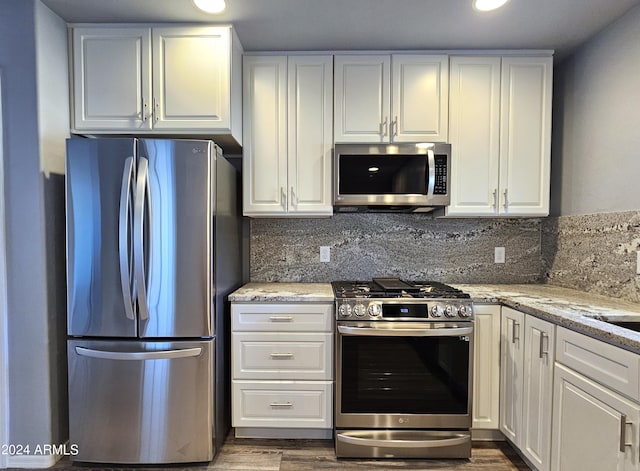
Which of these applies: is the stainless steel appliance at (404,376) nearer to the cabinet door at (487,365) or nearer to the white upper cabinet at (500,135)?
the cabinet door at (487,365)

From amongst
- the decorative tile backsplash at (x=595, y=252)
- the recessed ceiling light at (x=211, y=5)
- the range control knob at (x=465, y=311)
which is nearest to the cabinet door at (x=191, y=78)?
the recessed ceiling light at (x=211, y=5)

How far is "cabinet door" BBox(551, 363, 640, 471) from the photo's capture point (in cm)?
118

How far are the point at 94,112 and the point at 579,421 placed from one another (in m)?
2.89

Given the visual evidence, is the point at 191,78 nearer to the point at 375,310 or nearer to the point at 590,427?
the point at 375,310

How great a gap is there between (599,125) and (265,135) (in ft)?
6.81

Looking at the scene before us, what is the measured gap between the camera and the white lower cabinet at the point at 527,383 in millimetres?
1602

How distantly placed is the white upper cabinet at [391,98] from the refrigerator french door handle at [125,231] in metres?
1.27

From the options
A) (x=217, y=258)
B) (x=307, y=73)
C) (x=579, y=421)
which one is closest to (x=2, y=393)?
(x=217, y=258)

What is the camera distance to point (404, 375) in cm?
192

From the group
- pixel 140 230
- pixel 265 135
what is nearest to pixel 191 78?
pixel 265 135

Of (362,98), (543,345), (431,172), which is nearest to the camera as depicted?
(543,345)

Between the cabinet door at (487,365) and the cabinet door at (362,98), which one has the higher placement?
the cabinet door at (362,98)

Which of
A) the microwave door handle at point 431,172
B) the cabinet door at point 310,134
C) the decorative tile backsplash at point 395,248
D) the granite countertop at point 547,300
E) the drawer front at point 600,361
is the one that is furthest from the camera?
the decorative tile backsplash at point 395,248

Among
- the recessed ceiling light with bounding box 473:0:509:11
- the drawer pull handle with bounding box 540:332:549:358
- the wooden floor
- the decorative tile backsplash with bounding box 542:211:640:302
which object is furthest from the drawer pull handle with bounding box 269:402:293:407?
the recessed ceiling light with bounding box 473:0:509:11
